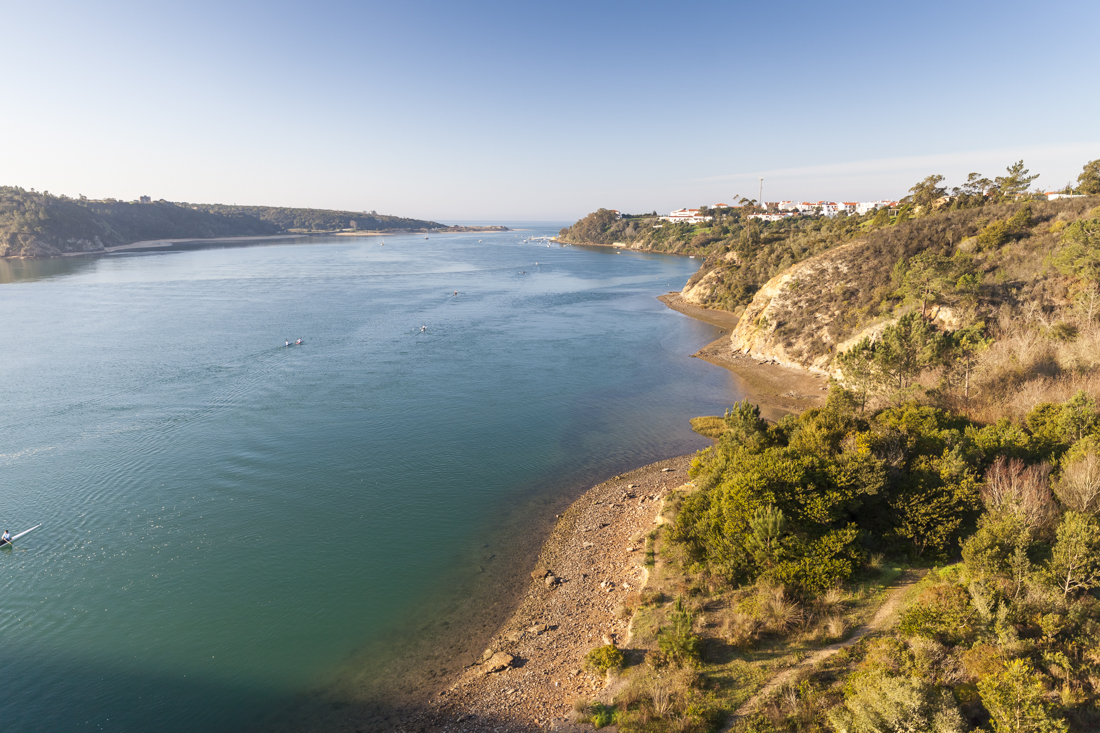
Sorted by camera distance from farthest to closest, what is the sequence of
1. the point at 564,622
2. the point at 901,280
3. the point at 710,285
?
the point at 710,285 → the point at 901,280 → the point at 564,622

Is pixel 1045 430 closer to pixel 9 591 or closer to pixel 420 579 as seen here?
pixel 420 579

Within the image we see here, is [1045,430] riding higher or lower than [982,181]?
lower

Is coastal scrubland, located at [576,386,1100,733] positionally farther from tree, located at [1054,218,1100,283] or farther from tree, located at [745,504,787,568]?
tree, located at [1054,218,1100,283]

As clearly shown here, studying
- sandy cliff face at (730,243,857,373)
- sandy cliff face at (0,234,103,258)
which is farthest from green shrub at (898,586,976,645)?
sandy cliff face at (0,234,103,258)

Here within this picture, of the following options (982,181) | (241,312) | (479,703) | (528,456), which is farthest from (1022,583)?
(241,312)

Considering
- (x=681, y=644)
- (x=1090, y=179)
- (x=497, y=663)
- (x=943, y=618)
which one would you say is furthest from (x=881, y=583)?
(x=1090, y=179)

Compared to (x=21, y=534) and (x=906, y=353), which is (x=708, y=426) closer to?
(x=906, y=353)
